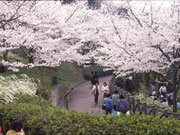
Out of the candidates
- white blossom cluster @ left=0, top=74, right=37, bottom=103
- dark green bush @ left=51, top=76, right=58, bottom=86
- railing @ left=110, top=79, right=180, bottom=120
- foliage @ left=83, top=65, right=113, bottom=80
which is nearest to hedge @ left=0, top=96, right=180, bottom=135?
railing @ left=110, top=79, right=180, bottom=120

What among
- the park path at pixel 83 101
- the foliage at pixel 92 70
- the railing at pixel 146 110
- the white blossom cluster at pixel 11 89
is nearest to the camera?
the railing at pixel 146 110

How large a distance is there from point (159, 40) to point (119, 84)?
10.8 metres

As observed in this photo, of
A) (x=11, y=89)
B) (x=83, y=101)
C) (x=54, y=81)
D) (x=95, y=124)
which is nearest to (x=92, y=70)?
(x=54, y=81)

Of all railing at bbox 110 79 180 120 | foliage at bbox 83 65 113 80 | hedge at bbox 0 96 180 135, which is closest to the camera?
hedge at bbox 0 96 180 135

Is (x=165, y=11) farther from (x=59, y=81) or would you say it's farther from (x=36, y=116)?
(x=59, y=81)

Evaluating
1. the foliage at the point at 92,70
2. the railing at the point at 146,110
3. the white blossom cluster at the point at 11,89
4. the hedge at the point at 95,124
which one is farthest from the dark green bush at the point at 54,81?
the hedge at the point at 95,124

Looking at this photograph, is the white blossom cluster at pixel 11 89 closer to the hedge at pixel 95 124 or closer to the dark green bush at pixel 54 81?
the hedge at pixel 95 124

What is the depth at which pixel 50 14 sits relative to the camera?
19.3 meters

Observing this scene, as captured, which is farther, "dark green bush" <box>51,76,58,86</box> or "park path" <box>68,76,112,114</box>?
"dark green bush" <box>51,76,58,86</box>

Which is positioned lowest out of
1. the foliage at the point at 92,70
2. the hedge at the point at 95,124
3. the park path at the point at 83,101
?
the park path at the point at 83,101

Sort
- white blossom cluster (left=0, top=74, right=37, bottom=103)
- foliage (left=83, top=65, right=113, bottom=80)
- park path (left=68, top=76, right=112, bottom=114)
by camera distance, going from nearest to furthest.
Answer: white blossom cluster (left=0, top=74, right=37, bottom=103)
park path (left=68, top=76, right=112, bottom=114)
foliage (left=83, top=65, right=113, bottom=80)

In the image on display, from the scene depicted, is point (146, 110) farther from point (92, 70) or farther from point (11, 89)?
point (92, 70)

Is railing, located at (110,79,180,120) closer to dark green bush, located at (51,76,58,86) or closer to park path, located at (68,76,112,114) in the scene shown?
park path, located at (68,76,112,114)

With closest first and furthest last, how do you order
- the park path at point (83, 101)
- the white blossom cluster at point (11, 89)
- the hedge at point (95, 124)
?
the hedge at point (95, 124) < the white blossom cluster at point (11, 89) < the park path at point (83, 101)
